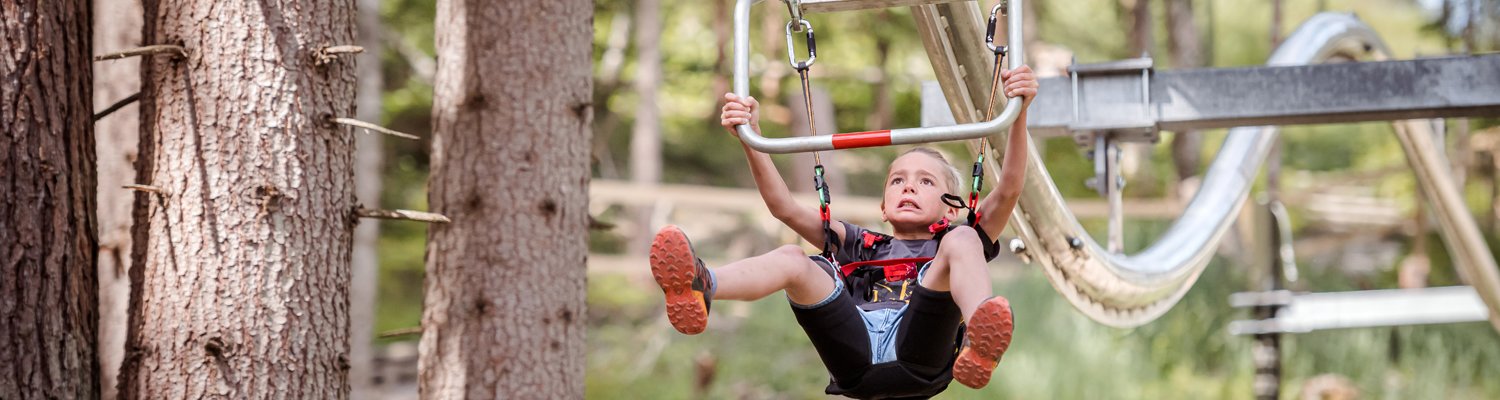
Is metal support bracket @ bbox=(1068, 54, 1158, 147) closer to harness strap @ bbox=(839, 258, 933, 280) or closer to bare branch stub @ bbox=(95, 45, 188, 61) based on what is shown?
harness strap @ bbox=(839, 258, 933, 280)

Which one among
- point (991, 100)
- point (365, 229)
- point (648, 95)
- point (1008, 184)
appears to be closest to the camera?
point (991, 100)

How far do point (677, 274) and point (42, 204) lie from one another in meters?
1.51

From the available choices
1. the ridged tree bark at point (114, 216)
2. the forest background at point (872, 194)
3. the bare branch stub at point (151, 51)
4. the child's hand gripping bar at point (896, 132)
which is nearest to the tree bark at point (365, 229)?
the ridged tree bark at point (114, 216)

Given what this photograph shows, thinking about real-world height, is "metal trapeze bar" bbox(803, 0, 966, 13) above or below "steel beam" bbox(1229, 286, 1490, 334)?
above

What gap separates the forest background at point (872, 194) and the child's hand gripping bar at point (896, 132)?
301cm

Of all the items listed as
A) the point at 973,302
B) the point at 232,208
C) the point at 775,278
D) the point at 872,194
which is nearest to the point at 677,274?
the point at 775,278

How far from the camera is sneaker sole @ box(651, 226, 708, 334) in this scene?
95.8 inches

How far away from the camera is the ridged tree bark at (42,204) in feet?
9.97

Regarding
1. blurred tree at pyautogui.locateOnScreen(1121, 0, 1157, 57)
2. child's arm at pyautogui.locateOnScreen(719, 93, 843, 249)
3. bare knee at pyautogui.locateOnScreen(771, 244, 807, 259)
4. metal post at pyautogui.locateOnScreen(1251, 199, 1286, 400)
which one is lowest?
metal post at pyautogui.locateOnScreen(1251, 199, 1286, 400)

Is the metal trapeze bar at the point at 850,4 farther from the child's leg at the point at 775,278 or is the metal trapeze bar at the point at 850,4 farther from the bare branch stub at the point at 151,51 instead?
the bare branch stub at the point at 151,51

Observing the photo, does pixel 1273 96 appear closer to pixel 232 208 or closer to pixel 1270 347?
pixel 232 208

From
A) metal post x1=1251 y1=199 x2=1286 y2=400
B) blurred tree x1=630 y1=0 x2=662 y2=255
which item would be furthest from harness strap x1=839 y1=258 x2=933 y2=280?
blurred tree x1=630 y1=0 x2=662 y2=255

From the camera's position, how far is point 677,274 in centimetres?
244

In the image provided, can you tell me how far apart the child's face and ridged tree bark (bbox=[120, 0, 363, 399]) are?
1.32 meters
